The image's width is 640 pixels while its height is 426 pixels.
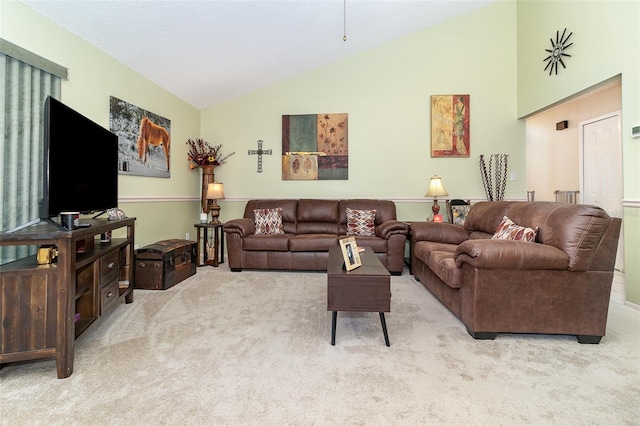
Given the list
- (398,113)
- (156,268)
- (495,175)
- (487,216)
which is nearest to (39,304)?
(156,268)

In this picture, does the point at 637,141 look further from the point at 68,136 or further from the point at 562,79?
the point at 68,136

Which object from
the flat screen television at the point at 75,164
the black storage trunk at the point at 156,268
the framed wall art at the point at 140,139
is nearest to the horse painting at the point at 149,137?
the framed wall art at the point at 140,139

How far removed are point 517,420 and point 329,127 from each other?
3984 millimetres

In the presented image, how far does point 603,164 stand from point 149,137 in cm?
592

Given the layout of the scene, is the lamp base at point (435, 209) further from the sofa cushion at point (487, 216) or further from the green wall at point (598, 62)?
the green wall at point (598, 62)

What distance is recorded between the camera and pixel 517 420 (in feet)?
3.95

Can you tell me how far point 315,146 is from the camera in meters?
4.46

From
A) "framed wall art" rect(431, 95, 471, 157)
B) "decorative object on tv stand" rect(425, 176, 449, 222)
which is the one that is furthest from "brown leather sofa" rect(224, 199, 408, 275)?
"framed wall art" rect(431, 95, 471, 157)

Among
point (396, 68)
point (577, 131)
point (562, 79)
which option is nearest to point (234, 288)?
point (396, 68)

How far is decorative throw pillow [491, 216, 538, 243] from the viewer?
2.12m

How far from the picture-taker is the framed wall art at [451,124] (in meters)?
4.28

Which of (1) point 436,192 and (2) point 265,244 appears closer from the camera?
(2) point 265,244

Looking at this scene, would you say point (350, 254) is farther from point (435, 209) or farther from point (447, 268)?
point (435, 209)

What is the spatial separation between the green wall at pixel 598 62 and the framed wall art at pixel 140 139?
16.2ft
